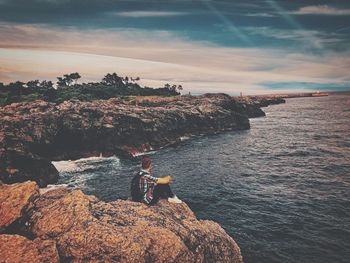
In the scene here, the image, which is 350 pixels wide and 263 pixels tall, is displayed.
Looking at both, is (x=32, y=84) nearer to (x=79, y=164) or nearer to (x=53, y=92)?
(x=53, y=92)

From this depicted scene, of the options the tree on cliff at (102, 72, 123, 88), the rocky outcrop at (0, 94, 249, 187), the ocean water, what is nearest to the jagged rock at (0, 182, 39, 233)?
the ocean water

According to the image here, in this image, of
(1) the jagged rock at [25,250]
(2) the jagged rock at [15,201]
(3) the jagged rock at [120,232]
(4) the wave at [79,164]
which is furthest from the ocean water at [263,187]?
(2) the jagged rock at [15,201]

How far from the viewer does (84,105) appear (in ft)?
187

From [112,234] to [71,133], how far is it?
1780 inches

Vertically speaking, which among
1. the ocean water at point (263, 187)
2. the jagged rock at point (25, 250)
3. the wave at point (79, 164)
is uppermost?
the jagged rock at point (25, 250)

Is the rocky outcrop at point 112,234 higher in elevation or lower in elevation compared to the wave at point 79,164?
higher

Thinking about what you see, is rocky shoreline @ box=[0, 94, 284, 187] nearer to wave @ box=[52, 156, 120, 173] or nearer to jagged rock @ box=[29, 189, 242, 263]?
wave @ box=[52, 156, 120, 173]

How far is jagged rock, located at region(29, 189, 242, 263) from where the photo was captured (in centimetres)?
779

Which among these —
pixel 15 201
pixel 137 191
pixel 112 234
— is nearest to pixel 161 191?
pixel 137 191

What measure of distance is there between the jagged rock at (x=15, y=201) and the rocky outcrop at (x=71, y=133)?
1026 inches

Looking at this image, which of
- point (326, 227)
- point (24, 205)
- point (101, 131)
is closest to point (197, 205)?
point (326, 227)

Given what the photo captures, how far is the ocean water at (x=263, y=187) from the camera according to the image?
18.8 meters

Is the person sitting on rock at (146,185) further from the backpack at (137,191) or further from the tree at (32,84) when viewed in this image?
the tree at (32,84)

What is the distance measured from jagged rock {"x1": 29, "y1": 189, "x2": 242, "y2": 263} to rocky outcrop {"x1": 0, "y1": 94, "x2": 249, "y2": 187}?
26116 millimetres
